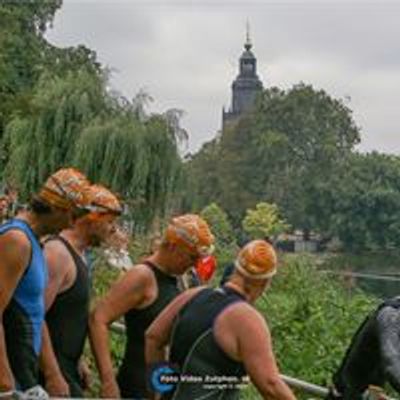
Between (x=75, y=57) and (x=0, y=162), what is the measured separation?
1448 cm

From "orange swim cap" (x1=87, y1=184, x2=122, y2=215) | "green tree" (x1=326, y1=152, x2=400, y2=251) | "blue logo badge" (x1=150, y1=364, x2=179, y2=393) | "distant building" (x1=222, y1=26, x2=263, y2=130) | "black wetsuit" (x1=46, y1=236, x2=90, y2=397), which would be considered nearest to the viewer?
"blue logo badge" (x1=150, y1=364, x2=179, y2=393)

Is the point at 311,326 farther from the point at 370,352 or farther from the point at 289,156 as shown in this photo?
the point at 289,156

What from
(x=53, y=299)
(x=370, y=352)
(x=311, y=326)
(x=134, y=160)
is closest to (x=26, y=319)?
(x=53, y=299)

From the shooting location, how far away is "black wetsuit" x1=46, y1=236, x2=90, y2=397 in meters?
4.43

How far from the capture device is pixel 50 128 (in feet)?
78.9

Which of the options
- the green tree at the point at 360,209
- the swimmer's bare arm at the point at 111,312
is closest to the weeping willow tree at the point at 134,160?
the swimmer's bare arm at the point at 111,312

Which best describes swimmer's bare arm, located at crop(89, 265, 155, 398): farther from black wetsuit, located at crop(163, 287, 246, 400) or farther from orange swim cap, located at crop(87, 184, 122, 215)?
black wetsuit, located at crop(163, 287, 246, 400)

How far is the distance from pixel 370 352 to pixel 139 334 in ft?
3.51

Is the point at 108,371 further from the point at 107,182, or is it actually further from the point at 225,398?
the point at 107,182

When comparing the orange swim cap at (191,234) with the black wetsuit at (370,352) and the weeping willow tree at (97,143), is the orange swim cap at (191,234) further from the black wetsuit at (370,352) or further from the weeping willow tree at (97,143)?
the weeping willow tree at (97,143)

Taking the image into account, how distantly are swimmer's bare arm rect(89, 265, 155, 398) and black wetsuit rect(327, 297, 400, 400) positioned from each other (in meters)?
1.03

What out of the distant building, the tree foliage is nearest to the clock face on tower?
the distant building

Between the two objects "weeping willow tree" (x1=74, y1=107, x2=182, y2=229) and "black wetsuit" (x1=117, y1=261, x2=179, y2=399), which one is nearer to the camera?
"black wetsuit" (x1=117, y1=261, x2=179, y2=399)

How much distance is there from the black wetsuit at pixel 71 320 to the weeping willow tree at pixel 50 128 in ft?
58.8
